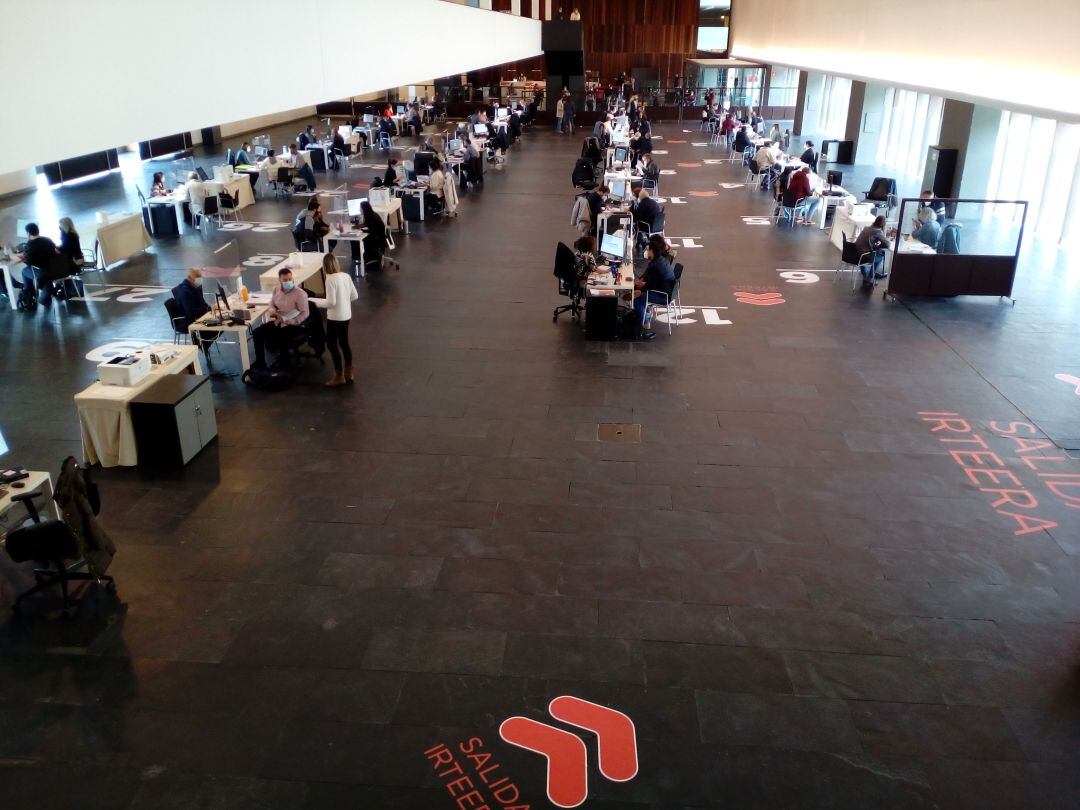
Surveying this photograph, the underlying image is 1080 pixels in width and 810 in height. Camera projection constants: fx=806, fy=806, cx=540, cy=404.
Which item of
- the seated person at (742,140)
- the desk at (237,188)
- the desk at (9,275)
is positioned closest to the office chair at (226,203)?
the desk at (237,188)

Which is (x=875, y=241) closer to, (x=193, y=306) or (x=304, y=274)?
(x=304, y=274)

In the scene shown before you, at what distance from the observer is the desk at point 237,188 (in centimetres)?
1769

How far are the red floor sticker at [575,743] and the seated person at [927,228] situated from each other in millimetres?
10859

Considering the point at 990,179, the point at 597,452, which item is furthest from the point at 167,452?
the point at 990,179

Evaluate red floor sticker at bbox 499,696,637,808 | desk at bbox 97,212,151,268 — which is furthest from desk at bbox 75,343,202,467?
desk at bbox 97,212,151,268

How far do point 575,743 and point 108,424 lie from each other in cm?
566

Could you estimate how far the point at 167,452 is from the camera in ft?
26.1

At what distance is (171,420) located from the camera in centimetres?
777

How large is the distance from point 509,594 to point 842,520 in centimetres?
308

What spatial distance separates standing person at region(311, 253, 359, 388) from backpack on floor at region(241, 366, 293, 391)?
0.54m

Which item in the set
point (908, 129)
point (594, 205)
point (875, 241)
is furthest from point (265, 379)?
point (908, 129)

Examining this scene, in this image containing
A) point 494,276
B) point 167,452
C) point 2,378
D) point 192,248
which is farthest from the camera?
point 192,248

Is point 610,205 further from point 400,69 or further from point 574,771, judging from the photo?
point 574,771

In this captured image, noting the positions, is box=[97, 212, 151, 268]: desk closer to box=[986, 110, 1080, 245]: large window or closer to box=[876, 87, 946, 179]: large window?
box=[986, 110, 1080, 245]: large window
